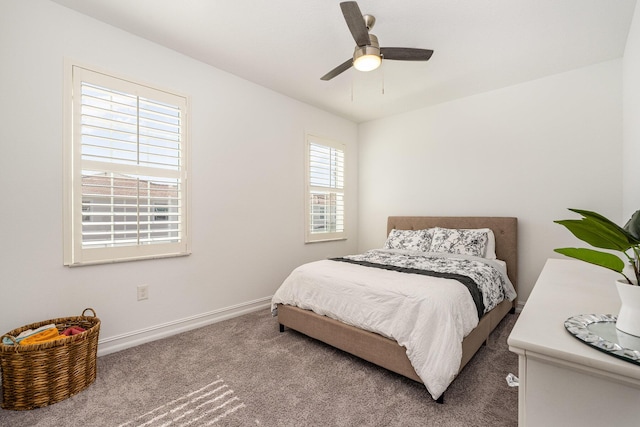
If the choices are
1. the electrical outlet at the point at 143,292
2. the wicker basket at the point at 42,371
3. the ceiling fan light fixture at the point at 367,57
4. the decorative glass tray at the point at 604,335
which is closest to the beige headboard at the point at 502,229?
the ceiling fan light fixture at the point at 367,57

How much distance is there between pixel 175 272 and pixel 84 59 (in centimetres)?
187

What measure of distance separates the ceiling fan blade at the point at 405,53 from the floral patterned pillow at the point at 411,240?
2089 mm

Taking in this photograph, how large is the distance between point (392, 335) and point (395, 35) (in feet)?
7.71

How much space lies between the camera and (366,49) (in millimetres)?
1979

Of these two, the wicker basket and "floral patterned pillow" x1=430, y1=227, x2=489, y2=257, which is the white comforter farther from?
the wicker basket

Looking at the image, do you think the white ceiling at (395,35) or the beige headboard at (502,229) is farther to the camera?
the beige headboard at (502,229)

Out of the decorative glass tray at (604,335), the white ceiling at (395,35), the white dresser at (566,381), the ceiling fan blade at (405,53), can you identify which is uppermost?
the white ceiling at (395,35)

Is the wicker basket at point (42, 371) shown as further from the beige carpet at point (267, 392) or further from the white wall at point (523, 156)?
the white wall at point (523, 156)

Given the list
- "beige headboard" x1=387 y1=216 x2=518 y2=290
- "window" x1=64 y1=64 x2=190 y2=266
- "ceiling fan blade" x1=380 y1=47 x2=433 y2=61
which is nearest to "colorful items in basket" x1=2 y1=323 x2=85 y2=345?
"window" x1=64 y1=64 x2=190 y2=266

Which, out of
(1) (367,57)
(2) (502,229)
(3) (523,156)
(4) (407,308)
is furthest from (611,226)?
(3) (523,156)

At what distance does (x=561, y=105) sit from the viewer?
3.04 m

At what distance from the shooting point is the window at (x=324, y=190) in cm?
400

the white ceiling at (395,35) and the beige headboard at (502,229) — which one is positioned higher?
the white ceiling at (395,35)

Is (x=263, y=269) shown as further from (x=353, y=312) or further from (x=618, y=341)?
(x=618, y=341)
